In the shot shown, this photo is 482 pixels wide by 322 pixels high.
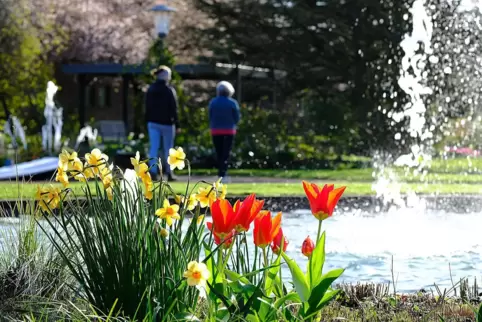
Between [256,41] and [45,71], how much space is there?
10681mm

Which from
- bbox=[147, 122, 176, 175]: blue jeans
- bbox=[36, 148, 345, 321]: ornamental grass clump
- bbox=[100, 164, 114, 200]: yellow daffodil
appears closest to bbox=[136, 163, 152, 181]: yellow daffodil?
bbox=[36, 148, 345, 321]: ornamental grass clump

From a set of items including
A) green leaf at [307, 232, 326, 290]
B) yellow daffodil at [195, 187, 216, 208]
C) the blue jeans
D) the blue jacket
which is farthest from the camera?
the blue jeans

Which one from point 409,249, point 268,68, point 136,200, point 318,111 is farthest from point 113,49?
point 136,200

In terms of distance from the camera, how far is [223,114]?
17.9 metres

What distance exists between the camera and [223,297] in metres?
4.56

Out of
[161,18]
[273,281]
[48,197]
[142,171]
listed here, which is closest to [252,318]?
[273,281]

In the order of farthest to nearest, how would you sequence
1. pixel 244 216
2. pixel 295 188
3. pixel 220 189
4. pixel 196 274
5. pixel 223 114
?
pixel 223 114, pixel 295 188, pixel 220 189, pixel 244 216, pixel 196 274

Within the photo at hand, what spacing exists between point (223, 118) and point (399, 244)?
7.27m

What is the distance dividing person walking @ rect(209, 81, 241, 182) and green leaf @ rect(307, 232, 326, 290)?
12840 millimetres

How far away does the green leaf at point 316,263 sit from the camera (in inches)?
188

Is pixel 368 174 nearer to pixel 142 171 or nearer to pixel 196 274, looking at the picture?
pixel 142 171

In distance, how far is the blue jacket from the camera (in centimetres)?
1778

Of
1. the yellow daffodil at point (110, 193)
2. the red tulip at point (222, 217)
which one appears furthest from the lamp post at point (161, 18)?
the red tulip at point (222, 217)

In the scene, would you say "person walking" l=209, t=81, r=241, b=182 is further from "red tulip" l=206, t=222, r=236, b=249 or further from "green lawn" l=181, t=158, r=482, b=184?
"red tulip" l=206, t=222, r=236, b=249
